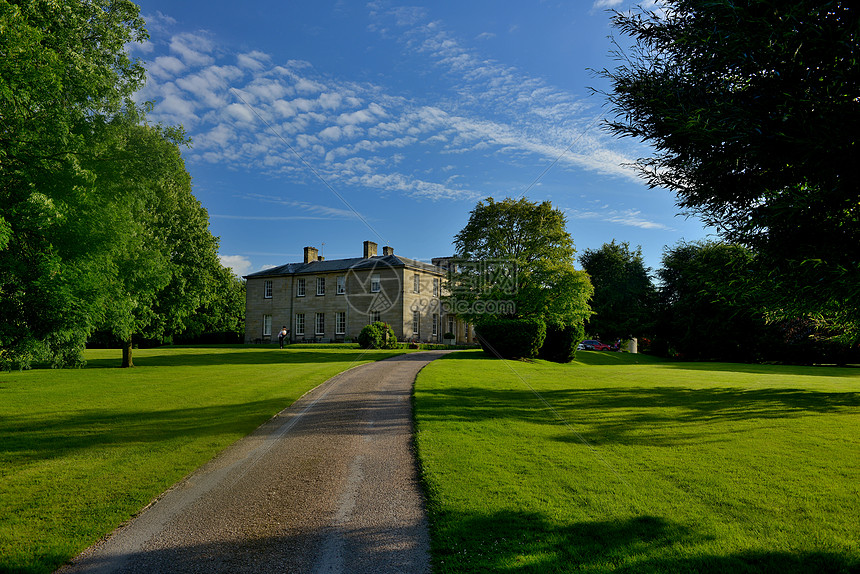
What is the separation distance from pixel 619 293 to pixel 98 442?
174 feet

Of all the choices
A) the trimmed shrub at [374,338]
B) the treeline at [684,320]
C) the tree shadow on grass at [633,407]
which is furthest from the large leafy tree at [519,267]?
the tree shadow on grass at [633,407]

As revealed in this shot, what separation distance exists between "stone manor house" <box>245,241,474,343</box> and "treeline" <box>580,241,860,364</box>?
15.4 meters

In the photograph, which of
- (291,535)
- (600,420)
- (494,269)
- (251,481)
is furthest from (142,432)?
(494,269)

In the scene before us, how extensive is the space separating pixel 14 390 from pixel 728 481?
19528mm

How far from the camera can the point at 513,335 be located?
27062 mm

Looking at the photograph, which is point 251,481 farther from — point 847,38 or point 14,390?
point 14,390

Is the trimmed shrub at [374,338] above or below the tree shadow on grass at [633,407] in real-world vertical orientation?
above

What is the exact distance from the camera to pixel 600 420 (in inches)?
417

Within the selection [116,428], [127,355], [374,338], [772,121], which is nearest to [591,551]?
[772,121]

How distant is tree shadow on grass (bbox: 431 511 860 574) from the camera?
13.7ft

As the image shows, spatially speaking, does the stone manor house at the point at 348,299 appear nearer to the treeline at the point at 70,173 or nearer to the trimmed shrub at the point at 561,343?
the trimmed shrub at the point at 561,343

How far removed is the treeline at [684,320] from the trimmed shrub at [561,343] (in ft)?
16.4

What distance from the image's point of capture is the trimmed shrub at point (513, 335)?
88.8 feet
